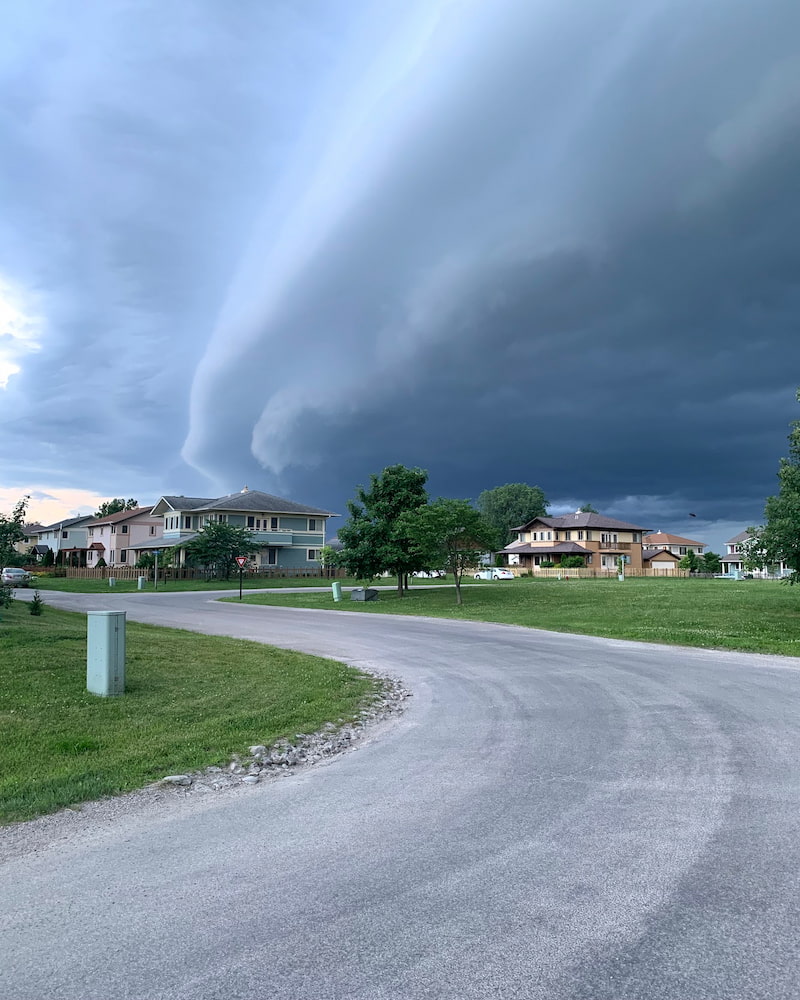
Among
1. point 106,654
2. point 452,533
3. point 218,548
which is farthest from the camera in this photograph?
point 218,548

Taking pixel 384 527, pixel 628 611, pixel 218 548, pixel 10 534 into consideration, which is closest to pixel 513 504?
pixel 218 548

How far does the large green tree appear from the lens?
18812mm

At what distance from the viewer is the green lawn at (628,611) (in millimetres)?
19719

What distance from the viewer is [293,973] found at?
327 centimetres

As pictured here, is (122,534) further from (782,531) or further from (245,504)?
(782,531)

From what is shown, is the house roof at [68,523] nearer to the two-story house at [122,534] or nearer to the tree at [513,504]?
the two-story house at [122,534]

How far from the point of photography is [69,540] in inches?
3625

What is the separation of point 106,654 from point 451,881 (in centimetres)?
722

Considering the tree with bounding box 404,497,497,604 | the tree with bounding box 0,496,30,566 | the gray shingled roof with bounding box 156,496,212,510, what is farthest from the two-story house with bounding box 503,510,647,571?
the tree with bounding box 0,496,30,566

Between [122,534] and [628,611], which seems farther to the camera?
[122,534]

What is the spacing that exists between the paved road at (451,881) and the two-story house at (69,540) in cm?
8954

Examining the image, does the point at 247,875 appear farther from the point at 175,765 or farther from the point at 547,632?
the point at 547,632

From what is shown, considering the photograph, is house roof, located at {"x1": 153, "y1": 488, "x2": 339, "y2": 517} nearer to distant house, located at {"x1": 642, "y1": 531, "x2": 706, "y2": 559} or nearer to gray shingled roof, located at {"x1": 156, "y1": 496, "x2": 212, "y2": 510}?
gray shingled roof, located at {"x1": 156, "y1": 496, "x2": 212, "y2": 510}

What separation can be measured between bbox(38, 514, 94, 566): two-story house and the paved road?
294 ft
